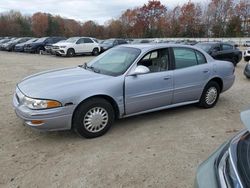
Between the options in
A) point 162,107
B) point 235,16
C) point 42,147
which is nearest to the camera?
point 42,147

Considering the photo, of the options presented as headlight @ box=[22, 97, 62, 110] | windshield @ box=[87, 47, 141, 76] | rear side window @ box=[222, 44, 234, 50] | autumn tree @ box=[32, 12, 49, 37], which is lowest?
headlight @ box=[22, 97, 62, 110]

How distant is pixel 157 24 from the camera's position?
71000 mm

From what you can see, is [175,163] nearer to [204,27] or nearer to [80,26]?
[204,27]

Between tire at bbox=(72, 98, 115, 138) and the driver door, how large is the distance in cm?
40

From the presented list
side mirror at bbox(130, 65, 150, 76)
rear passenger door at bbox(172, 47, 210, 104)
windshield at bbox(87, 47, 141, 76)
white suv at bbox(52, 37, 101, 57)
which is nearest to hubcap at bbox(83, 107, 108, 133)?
windshield at bbox(87, 47, 141, 76)

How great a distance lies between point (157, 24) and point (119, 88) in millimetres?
70195

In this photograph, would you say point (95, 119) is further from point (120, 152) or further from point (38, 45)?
point (38, 45)

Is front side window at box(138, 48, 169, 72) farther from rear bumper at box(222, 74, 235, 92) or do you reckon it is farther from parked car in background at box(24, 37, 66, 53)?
parked car in background at box(24, 37, 66, 53)

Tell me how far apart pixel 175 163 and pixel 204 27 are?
6784 cm

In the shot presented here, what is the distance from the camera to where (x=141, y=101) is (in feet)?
14.7

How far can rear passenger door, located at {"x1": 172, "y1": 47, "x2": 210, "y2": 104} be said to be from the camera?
498cm

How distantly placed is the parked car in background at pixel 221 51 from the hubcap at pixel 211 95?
7.17 metres

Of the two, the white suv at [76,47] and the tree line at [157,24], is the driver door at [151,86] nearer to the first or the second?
the white suv at [76,47]

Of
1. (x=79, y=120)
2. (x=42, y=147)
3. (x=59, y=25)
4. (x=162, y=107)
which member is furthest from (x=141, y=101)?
(x=59, y=25)
